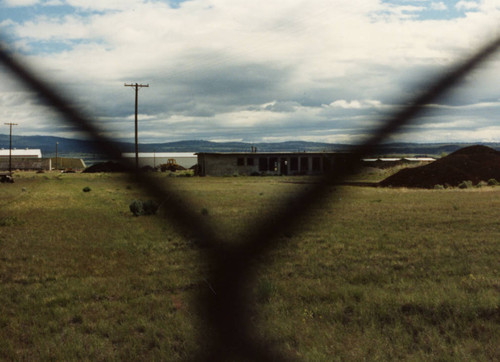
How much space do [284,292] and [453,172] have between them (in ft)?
99.0

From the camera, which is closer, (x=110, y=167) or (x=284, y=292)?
(x=110, y=167)

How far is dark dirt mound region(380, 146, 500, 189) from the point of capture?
3237 centimetres

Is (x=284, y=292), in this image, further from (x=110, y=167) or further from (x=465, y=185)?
(x=465, y=185)

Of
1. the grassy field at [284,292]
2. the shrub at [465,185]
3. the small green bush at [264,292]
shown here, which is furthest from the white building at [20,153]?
the small green bush at [264,292]

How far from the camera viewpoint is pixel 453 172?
33.3 meters

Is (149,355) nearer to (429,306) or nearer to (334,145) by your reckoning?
(429,306)

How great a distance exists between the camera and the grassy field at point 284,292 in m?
4.61

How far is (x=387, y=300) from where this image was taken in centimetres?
621

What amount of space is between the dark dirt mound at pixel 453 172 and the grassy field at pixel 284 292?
21.2 metres

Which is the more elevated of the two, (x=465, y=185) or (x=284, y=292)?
(x=465, y=185)

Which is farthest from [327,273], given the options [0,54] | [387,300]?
[0,54]

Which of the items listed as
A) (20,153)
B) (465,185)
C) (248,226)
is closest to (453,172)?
(465,185)

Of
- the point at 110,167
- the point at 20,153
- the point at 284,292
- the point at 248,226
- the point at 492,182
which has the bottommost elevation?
the point at 284,292

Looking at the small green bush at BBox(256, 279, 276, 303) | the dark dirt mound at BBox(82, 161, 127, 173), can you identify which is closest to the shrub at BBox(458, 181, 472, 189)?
the small green bush at BBox(256, 279, 276, 303)
